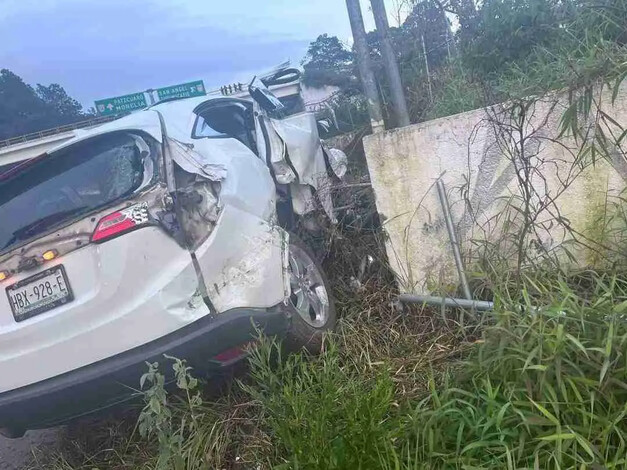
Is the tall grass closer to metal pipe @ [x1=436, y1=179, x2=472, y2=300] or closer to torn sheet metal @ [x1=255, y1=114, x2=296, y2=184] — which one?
metal pipe @ [x1=436, y1=179, x2=472, y2=300]

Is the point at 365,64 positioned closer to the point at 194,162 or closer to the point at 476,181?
the point at 476,181

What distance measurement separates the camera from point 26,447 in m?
3.74

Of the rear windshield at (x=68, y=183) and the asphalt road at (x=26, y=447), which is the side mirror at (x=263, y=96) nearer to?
the rear windshield at (x=68, y=183)

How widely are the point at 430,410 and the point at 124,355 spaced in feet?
4.72

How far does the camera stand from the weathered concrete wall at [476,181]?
3.20 meters

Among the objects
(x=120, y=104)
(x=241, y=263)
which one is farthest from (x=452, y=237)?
(x=120, y=104)

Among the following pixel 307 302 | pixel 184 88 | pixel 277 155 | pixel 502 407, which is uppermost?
pixel 184 88

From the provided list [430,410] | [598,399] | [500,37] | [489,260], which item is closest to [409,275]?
[489,260]

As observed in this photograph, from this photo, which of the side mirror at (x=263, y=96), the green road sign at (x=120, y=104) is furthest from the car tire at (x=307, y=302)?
the green road sign at (x=120, y=104)

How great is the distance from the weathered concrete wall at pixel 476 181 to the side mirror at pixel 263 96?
4.78 feet

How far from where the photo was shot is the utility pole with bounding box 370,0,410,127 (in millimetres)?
3836

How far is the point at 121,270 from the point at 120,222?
0.22m

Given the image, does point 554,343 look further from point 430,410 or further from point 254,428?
point 254,428

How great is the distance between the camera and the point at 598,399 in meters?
2.11
